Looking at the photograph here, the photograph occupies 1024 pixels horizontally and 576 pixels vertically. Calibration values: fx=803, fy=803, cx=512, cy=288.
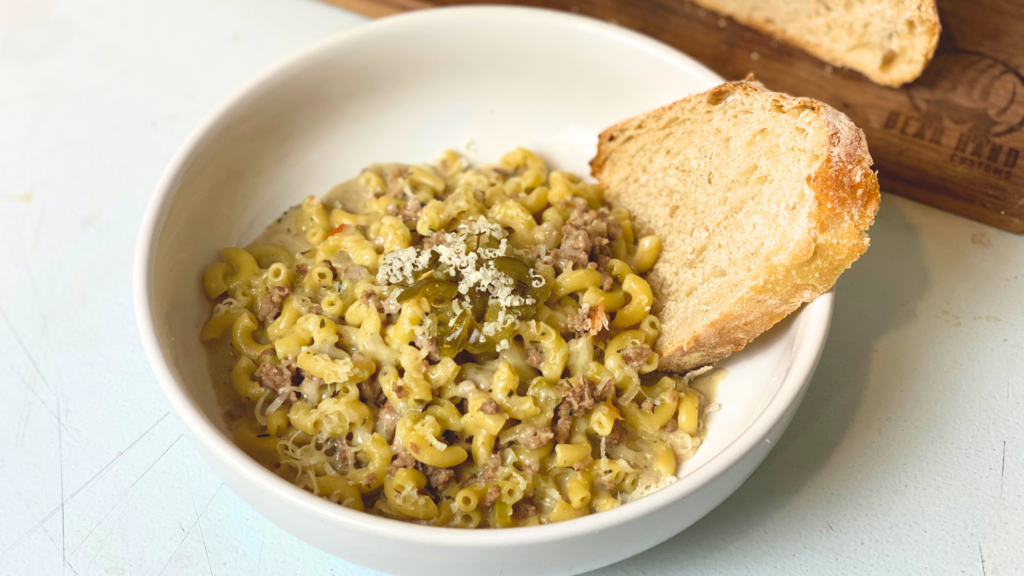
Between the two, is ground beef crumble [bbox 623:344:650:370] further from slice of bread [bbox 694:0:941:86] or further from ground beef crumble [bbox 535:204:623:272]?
slice of bread [bbox 694:0:941:86]

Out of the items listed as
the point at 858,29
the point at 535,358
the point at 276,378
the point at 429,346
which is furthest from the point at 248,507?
the point at 858,29

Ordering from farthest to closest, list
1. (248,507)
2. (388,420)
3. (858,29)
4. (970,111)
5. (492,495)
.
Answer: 1. (858,29)
2. (970,111)
3. (248,507)
4. (388,420)
5. (492,495)

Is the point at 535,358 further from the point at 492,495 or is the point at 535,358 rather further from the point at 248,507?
the point at 248,507

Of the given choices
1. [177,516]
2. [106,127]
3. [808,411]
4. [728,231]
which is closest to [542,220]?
[728,231]

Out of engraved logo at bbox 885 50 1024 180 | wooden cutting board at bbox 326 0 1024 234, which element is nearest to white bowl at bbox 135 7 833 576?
wooden cutting board at bbox 326 0 1024 234

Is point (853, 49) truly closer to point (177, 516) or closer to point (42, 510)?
point (177, 516)
